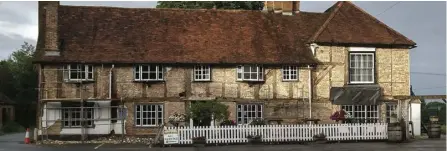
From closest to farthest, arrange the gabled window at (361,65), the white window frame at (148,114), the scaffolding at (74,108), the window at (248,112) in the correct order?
the scaffolding at (74,108), the white window frame at (148,114), the window at (248,112), the gabled window at (361,65)

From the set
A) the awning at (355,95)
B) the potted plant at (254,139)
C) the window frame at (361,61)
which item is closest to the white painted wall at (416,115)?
the awning at (355,95)

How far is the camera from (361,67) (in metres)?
28.9

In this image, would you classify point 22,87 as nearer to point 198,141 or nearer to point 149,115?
point 149,115

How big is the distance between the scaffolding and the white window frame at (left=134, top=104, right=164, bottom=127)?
2.39 ft

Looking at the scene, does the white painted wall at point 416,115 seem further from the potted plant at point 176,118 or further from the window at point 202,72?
the potted plant at point 176,118

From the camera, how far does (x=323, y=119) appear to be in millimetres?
28219

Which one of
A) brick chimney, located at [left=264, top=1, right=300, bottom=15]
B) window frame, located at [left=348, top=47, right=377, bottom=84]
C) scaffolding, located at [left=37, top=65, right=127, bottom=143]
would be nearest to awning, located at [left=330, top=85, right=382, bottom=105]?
window frame, located at [left=348, top=47, right=377, bottom=84]

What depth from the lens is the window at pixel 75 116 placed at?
26.5 metres

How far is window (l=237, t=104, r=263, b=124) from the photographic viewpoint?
27.7m

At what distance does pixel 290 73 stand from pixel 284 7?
17.6 ft

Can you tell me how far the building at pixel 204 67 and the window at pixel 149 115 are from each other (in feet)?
0.17

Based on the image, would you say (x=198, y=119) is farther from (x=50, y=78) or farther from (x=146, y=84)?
(x=50, y=78)

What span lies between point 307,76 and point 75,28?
1244cm

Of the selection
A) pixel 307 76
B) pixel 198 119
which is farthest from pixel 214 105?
pixel 307 76
